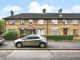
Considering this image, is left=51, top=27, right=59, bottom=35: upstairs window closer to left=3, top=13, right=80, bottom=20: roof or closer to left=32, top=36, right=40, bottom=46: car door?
left=3, top=13, right=80, bottom=20: roof

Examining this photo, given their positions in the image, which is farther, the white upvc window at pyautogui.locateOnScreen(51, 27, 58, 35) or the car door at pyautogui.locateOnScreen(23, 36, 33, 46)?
the white upvc window at pyautogui.locateOnScreen(51, 27, 58, 35)

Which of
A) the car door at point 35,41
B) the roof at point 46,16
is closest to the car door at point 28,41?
the car door at point 35,41

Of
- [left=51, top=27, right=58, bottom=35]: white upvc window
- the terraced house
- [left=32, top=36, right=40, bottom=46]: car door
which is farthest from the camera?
[left=51, top=27, right=58, bottom=35]: white upvc window

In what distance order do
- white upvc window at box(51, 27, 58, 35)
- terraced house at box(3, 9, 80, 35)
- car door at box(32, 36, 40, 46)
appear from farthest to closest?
white upvc window at box(51, 27, 58, 35) → terraced house at box(3, 9, 80, 35) → car door at box(32, 36, 40, 46)

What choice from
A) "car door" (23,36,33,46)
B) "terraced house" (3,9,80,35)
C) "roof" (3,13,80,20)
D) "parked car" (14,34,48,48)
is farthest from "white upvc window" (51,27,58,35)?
"car door" (23,36,33,46)

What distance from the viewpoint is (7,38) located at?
1567 inches

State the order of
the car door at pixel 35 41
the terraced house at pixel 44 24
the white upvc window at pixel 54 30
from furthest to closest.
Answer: the white upvc window at pixel 54 30
the terraced house at pixel 44 24
the car door at pixel 35 41

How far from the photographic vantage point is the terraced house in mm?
54500

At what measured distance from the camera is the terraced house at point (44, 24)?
5450 centimetres

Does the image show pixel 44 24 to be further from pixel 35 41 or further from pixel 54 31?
pixel 35 41

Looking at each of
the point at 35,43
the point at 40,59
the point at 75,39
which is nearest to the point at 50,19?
the point at 75,39

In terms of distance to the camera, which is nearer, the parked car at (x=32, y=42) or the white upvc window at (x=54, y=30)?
the parked car at (x=32, y=42)

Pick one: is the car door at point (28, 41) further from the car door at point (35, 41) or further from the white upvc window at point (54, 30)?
the white upvc window at point (54, 30)

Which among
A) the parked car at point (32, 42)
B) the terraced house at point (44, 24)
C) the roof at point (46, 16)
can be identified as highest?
the roof at point (46, 16)
